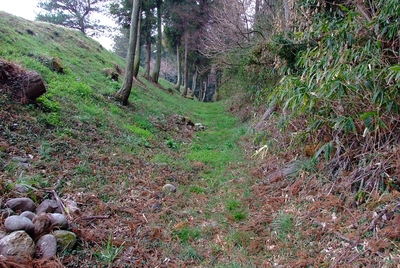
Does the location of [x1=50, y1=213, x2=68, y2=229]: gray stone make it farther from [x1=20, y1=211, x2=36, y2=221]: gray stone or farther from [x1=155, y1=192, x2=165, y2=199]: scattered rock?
[x1=155, y1=192, x2=165, y2=199]: scattered rock

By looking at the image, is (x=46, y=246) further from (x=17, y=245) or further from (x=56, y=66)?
(x=56, y=66)

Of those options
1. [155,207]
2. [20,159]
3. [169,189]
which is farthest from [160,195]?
[20,159]

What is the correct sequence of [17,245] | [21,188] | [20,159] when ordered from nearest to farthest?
[17,245], [21,188], [20,159]

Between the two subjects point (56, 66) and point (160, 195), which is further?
point (56, 66)

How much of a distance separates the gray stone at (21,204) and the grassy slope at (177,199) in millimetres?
184

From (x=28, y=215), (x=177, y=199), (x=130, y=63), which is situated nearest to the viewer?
(x=28, y=215)

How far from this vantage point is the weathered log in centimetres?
462

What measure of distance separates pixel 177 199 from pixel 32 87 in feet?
10.4

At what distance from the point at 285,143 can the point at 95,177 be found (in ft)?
10.1

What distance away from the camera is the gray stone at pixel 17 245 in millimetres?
2033

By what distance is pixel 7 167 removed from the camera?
3.22m

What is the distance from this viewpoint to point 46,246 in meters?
2.26

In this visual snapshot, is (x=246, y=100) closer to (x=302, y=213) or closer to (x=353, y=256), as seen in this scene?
(x=302, y=213)

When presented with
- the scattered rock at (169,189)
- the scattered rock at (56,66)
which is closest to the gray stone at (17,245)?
the scattered rock at (169,189)
